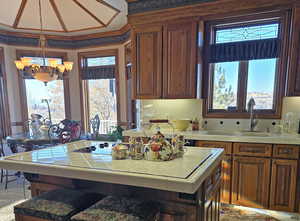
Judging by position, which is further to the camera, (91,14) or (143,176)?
(91,14)

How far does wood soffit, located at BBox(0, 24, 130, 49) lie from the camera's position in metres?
4.69

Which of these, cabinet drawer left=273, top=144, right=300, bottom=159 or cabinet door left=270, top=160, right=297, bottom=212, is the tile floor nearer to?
cabinet door left=270, top=160, right=297, bottom=212

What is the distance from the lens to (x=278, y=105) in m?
3.01

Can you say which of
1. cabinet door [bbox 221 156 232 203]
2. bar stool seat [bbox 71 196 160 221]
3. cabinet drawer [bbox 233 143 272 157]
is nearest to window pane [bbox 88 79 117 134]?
cabinet door [bbox 221 156 232 203]

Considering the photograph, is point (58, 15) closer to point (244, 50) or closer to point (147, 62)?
point (147, 62)

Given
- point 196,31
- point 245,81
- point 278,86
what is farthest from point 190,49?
point 278,86

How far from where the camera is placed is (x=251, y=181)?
2.62 metres

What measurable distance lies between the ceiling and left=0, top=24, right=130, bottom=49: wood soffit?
0.14 metres

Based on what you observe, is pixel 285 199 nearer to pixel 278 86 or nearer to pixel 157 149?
pixel 278 86

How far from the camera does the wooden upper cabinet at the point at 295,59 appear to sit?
2641mm

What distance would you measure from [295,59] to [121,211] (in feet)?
9.59

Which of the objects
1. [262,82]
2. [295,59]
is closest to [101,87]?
[262,82]

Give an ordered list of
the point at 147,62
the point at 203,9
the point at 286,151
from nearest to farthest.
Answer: the point at 286,151, the point at 203,9, the point at 147,62

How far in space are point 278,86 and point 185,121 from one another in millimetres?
1497
